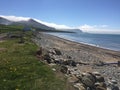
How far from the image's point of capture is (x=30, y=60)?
22.0 m

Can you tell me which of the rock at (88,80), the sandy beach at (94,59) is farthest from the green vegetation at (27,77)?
the sandy beach at (94,59)

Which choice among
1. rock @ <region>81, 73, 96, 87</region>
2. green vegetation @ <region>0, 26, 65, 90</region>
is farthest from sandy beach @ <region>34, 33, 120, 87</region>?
green vegetation @ <region>0, 26, 65, 90</region>

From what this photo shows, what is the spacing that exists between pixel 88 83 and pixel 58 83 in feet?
14.5

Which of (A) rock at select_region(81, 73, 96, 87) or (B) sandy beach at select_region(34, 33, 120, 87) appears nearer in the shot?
(A) rock at select_region(81, 73, 96, 87)

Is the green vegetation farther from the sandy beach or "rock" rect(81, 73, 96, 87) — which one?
the sandy beach

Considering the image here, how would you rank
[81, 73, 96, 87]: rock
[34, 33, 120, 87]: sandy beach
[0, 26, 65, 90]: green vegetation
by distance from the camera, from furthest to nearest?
[34, 33, 120, 87]: sandy beach → [81, 73, 96, 87]: rock → [0, 26, 65, 90]: green vegetation

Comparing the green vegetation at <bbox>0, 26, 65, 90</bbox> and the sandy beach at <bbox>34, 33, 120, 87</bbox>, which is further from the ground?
the green vegetation at <bbox>0, 26, 65, 90</bbox>

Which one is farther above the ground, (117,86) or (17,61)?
(17,61)

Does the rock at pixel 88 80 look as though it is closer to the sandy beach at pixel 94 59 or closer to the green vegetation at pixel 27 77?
the green vegetation at pixel 27 77

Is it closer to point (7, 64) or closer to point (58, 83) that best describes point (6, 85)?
point (58, 83)

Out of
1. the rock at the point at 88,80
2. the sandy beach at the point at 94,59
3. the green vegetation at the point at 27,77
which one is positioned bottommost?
the sandy beach at the point at 94,59

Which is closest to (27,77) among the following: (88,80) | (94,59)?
(88,80)

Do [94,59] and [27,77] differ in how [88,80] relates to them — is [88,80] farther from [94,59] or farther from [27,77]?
[94,59]

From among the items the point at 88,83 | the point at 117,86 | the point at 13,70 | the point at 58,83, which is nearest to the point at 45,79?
the point at 58,83
